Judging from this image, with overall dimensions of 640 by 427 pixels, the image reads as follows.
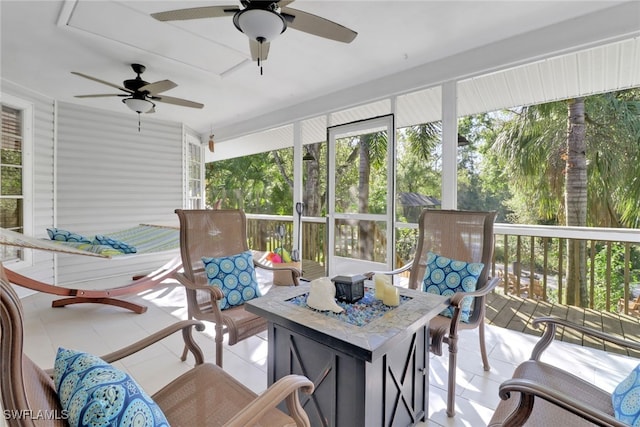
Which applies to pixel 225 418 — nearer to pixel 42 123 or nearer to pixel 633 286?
pixel 633 286

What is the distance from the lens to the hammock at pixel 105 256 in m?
2.84

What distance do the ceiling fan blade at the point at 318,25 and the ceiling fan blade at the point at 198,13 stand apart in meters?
0.33

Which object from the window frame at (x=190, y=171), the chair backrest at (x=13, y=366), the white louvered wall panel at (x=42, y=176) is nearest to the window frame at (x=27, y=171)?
the white louvered wall panel at (x=42, y=176)

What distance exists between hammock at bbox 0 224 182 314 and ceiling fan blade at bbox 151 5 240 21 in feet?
5.81

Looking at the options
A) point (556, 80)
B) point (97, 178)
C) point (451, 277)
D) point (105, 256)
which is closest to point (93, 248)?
point (105, 256)

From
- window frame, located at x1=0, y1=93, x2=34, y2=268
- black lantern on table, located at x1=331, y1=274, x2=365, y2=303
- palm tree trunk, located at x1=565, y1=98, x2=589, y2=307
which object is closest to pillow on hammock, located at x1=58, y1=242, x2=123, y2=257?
window frame, located at x1=0, y1=93, x2=34, y2=268

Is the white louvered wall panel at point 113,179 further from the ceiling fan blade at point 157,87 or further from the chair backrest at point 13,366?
the chair backrest at point 13,366

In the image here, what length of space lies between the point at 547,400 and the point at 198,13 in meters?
2.51

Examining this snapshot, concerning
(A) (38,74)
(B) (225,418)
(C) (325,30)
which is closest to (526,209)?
(C) (325,30)

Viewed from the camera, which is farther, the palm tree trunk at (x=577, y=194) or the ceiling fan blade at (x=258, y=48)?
the palm tree trunk at (x=577, y=194)

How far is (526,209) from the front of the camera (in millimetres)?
4047

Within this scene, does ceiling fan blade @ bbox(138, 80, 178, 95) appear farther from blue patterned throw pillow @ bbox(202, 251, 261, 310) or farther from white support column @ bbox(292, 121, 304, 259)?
white support column @ bbox(292, 121, 304, 259)

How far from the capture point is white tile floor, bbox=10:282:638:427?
2.07 m

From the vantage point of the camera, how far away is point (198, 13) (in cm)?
193
